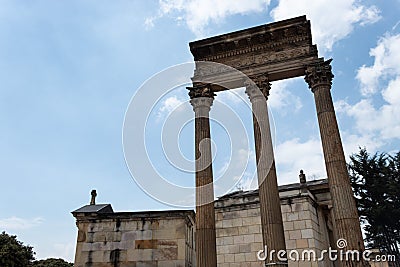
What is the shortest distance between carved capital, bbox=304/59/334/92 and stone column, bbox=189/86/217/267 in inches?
183

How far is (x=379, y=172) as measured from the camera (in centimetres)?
3706

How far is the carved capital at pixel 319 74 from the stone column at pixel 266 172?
1.90 m

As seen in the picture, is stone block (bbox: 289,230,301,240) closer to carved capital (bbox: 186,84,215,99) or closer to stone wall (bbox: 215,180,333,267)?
stone wall (bbox: 215,180,333,267)

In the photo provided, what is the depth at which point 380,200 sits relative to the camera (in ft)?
114

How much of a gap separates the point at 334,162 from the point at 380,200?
1082 inches

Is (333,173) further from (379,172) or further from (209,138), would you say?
(379,172)

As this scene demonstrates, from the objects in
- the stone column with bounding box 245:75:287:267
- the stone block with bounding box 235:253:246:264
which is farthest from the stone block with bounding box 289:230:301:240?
the stone column with bounding box 245:75:287:267

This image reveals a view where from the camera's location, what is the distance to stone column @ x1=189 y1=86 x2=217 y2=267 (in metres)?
12.5

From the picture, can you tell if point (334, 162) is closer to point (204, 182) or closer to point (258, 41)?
point (204, 182)

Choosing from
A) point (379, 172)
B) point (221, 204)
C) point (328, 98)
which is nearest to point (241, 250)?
point (221, 204)

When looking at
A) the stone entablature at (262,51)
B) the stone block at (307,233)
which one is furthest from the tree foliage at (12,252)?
the stone block at (307,233)

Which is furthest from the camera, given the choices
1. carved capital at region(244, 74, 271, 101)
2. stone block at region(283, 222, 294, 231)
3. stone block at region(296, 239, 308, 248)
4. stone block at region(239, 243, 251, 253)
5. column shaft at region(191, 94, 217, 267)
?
stone block at region(239, 243, 251, 253)

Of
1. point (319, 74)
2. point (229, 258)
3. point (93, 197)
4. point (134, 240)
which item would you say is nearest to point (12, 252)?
point (93, 197)

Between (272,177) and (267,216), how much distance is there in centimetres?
160
